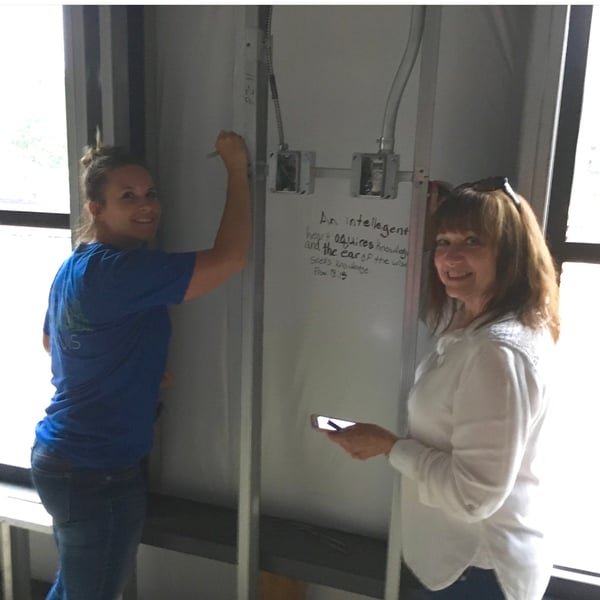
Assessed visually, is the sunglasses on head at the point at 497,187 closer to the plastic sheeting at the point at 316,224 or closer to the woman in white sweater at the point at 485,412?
the woman in white sweater at the point at 485,412

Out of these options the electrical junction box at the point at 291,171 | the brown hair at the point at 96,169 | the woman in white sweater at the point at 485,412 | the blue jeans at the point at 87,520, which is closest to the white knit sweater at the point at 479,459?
the woman in white sweater at the point at 485,412

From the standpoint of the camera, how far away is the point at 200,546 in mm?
1733

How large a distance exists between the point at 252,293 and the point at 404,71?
21.8 inches

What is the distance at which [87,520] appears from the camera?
1.42m

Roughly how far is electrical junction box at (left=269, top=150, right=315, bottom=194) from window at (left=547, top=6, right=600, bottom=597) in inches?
22.6

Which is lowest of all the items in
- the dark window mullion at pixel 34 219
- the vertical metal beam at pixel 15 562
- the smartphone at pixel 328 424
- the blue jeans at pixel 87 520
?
the vertical metal beam at pixel 15 562

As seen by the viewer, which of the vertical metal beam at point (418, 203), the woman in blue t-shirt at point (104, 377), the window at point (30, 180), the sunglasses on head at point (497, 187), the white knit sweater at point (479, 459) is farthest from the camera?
the window at point (30, 180)

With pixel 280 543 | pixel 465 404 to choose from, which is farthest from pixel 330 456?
pixel 465 404

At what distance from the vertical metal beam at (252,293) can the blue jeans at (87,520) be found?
11.0 inches

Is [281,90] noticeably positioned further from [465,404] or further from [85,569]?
[85,569]

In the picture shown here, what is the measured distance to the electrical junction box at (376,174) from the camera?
1.29m

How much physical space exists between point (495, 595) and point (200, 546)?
2.85ft

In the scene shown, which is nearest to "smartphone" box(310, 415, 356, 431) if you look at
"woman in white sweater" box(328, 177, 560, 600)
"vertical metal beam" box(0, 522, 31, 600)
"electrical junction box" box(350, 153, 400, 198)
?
"woman in white sweater" box(328, 177, 560, 600)

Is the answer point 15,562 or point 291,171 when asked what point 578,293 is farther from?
point 15,562
